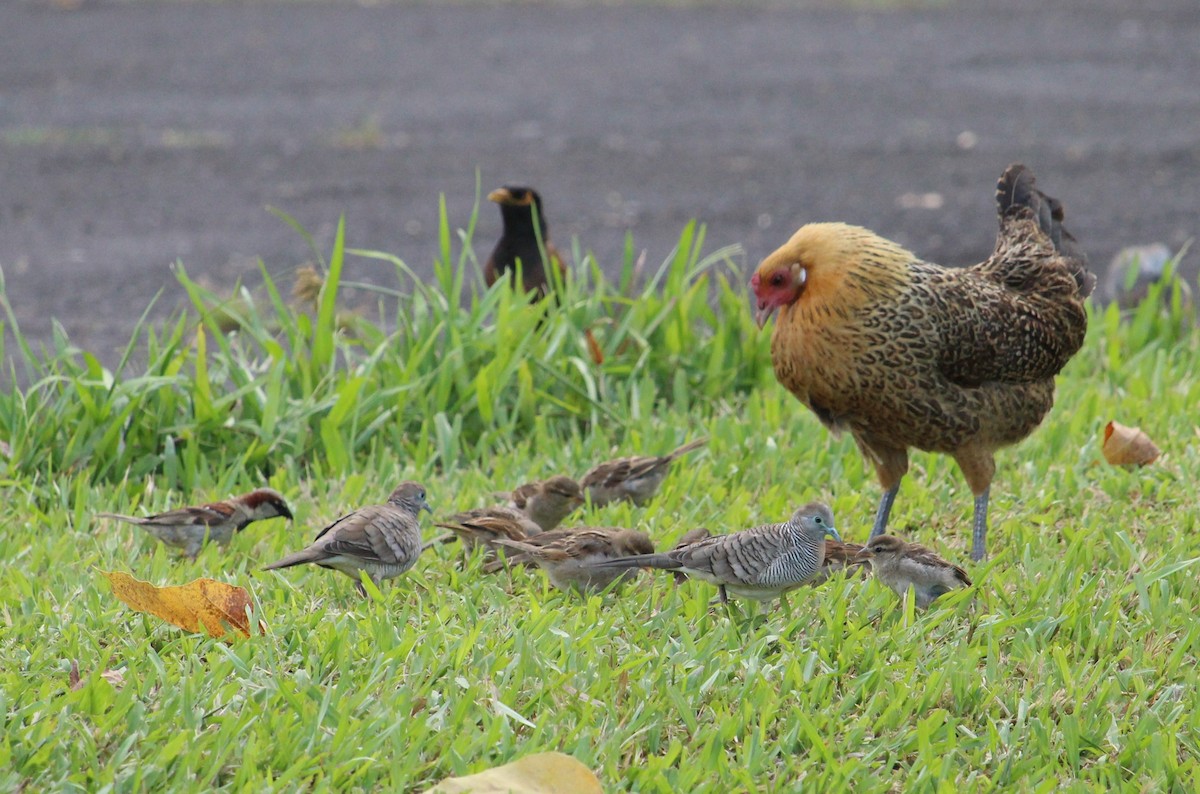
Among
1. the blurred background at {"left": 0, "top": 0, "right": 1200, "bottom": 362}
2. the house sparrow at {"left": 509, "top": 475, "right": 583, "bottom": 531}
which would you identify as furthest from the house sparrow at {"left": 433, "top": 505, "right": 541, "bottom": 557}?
the blurred background at {"left": 0, "top": 0, "right": 1200, "bottom": 362}

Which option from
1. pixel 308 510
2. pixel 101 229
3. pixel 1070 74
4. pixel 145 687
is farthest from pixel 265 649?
pixel 1070 74

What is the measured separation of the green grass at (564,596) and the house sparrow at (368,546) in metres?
0.13

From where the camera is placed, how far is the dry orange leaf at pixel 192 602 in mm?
4402

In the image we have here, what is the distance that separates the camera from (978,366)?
5.22m

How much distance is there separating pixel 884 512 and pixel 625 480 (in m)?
0.98

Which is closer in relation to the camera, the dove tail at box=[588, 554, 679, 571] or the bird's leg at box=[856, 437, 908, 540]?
the dove tail at box=[588, 554, 679, 571]

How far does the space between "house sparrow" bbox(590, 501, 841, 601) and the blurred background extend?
13.8 feet

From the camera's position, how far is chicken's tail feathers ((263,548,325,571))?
452cm

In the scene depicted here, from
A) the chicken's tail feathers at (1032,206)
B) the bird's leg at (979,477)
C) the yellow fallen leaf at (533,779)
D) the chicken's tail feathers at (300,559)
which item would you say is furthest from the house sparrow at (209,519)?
the chicken's tail feathers at (1032,206)

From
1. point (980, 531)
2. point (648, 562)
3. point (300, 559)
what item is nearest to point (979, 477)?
point (980, 531)

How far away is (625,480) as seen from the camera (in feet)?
18.7

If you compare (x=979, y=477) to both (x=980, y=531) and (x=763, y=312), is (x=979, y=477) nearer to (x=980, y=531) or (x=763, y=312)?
(x=980, y=531)

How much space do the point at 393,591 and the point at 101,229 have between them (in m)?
6.59

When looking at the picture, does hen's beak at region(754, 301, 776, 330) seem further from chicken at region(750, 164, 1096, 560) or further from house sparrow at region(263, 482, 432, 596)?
house sparrow at region(263, 482, 432, 596)
